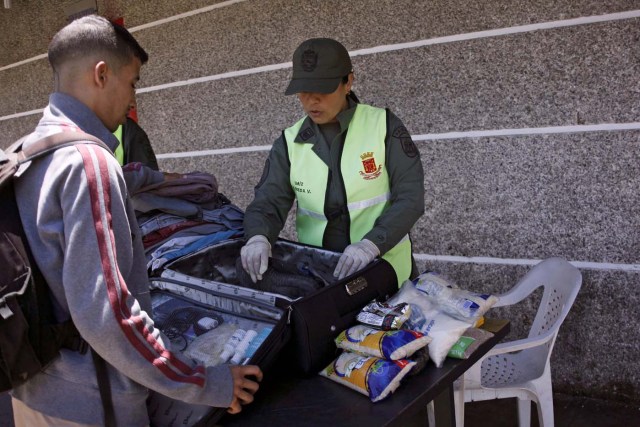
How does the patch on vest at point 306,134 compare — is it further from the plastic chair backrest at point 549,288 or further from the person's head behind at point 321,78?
the plastic chair backrest at point 549,288

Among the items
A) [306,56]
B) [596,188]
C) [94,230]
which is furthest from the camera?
[596,188]

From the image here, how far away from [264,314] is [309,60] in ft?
3.50

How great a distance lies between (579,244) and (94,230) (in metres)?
2.57

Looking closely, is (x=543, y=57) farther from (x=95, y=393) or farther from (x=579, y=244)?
(x=95, y=393)

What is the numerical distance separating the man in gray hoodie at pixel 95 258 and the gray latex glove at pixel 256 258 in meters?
0.60

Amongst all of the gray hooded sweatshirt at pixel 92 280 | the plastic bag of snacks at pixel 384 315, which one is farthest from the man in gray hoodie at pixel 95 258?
the plastic bag of snacks at pixel 384 315

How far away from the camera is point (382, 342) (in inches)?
58.8

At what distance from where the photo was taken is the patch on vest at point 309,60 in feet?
7.39

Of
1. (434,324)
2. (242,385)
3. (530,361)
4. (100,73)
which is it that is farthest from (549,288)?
(100,73)

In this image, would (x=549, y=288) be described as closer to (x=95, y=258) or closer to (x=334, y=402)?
(x=334, y=402)

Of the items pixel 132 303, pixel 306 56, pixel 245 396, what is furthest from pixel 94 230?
pixel 306 56

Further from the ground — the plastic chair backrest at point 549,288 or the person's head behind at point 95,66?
the person's head behind at point 95,66

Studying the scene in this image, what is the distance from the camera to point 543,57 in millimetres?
3016

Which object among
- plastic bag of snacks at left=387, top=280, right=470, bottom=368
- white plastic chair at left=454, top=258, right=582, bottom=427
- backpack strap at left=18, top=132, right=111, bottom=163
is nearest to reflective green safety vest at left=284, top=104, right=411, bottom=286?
white plastic chair at left=454, top=258, right=582, bottom=427
